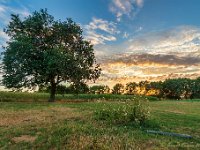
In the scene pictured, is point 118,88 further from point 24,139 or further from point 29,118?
point 24,139

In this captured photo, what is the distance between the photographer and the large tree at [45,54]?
151 ft

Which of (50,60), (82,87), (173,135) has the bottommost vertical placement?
(173,135)

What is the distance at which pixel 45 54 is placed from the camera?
45.6 meters

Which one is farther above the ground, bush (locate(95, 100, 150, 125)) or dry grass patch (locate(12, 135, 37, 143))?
bush (locate(95, 100, 150, 125))

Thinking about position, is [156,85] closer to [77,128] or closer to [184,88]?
[184,88]

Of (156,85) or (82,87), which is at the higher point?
(156,85)

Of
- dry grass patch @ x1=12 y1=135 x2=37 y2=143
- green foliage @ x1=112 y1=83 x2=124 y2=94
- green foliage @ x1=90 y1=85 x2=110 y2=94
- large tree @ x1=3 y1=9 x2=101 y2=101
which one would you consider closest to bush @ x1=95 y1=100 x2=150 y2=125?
dry grass patch @ x1=12 y1=135 x2=37 y2=143

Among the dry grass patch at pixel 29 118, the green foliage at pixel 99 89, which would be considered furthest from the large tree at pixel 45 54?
the green foliage at pixel 99 89

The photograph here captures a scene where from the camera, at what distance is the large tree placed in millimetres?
46000

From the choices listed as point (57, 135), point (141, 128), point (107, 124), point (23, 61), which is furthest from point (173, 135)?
point (23, 61)

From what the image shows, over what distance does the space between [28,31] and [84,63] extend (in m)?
11.5

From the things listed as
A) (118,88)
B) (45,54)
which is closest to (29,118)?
(45,54)

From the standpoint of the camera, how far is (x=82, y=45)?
51938mm

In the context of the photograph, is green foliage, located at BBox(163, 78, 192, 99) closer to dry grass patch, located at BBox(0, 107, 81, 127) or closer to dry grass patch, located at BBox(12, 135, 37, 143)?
dry grass patch, located at BBox(0, 107, 81, 127)
